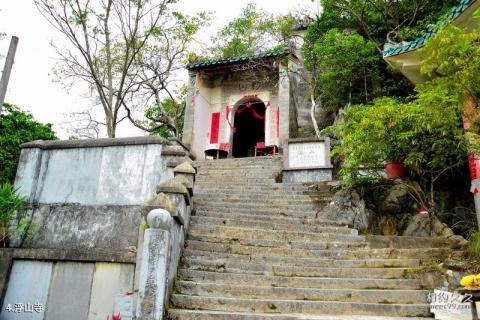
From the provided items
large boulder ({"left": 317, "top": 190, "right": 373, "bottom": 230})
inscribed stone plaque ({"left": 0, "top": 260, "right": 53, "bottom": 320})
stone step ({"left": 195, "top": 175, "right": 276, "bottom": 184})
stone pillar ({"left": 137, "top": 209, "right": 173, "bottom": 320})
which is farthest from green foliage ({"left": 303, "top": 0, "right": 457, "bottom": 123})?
inscribed stone plaque ({"left": 0, "top": 260, "right": 53, "bottom": 320})

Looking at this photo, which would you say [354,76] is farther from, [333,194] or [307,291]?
[307,291]

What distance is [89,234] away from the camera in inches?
251

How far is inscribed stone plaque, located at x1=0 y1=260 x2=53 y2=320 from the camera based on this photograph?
565cm

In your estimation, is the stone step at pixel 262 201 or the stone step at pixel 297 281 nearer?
the stone step at pixel 297 281

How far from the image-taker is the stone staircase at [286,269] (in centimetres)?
445

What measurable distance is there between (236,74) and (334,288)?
40.8 ft

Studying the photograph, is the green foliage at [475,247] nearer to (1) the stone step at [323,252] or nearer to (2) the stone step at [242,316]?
(1) the stone step at [323,252]

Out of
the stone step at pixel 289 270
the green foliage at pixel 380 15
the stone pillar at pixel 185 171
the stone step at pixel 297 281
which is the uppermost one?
the green foliage at pixel 380 15

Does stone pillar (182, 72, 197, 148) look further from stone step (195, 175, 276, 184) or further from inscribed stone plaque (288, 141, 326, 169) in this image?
inscribed stone plaque (288, 141, 326, 169)

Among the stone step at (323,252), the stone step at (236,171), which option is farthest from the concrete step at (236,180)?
the stone step at (323,252)

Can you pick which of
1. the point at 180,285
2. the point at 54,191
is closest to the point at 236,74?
the point at 54,191

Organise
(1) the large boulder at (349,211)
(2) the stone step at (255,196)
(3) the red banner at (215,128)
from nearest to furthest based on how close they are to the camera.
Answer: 1. (1) the large boulder at (349,211)
2. (2) the stone step at (255,196)
3. (3) the red banner at (215,128)

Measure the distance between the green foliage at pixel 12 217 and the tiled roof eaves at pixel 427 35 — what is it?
7.95 meters

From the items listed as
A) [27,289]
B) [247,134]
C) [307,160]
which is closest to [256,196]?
[307,160]
